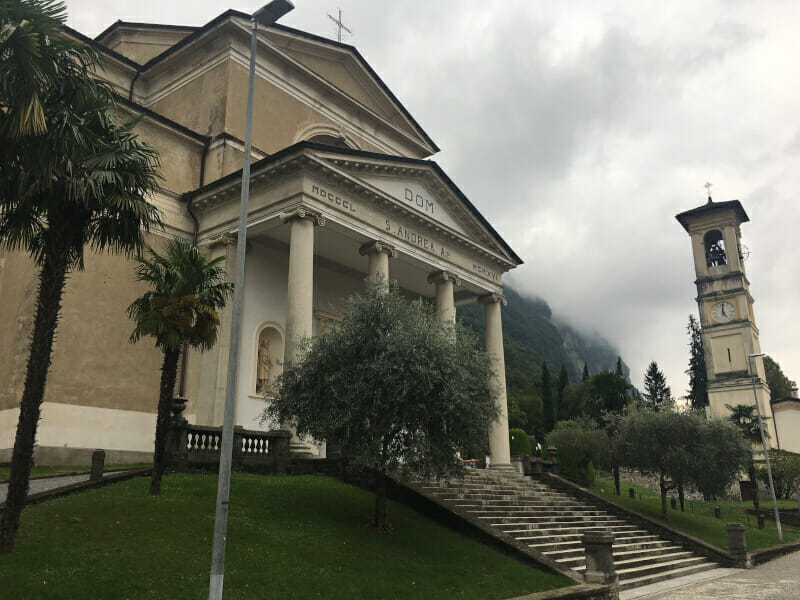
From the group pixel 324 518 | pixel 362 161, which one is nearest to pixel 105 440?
pixel 324 518

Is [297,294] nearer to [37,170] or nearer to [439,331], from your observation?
[439,331]

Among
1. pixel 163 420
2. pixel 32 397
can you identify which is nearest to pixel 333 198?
pixel 163 420

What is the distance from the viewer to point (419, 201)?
81.1 ft

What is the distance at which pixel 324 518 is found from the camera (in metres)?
13.6

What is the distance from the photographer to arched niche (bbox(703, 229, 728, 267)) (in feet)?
217

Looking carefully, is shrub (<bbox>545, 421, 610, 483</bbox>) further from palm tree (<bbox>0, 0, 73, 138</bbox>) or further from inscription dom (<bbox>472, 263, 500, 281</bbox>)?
palm tree (<bbox>0, 0, 73, 138</bbox>)

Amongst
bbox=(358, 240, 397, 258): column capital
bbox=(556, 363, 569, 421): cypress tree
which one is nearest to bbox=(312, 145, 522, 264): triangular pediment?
bbox=(358, 240, 397, 258): column capital

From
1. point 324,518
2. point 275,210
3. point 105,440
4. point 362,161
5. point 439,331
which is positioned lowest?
point 324,518

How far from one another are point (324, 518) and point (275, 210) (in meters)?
10.7

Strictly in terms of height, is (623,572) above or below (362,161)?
below

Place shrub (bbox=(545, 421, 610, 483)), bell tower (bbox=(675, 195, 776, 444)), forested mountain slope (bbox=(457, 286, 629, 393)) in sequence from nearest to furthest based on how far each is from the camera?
shrub (bbox=(545, 421, 610, 483))
bell tower (bbox=(675, 195, 776, 444))
forested mountain slope (bbox=(457, 286, 629, 393))

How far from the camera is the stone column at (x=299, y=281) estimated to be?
19125mm

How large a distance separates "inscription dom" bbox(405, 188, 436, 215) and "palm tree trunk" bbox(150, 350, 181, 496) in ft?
38.7

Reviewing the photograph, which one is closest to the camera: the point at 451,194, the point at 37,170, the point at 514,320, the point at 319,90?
the point at 37,170
